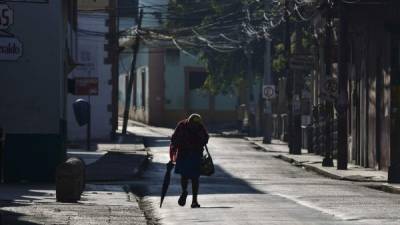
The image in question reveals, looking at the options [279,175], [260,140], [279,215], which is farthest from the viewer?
[260,140]

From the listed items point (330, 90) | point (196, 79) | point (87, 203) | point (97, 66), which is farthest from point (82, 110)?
point (196, 79)

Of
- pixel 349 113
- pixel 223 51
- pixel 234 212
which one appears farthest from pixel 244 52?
pixel 234 212

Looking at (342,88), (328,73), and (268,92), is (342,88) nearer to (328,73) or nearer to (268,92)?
(328,73)

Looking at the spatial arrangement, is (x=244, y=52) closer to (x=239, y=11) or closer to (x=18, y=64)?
(x=239, y=11)

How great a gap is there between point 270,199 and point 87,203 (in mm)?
3547

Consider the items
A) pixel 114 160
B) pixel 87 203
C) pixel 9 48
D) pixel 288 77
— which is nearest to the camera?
pixel 9 48

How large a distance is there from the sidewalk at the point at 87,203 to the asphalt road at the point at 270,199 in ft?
1.56

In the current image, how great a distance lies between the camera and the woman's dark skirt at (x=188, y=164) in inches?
820

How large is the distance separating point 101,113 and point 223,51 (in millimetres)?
17506

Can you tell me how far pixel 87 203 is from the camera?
21469 mm

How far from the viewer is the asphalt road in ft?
58.3

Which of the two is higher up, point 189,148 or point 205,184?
point 189,148

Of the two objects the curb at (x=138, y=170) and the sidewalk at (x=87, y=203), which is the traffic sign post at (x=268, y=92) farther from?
the sidewalk at (x=87, y=203)

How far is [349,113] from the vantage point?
40.9 metres
